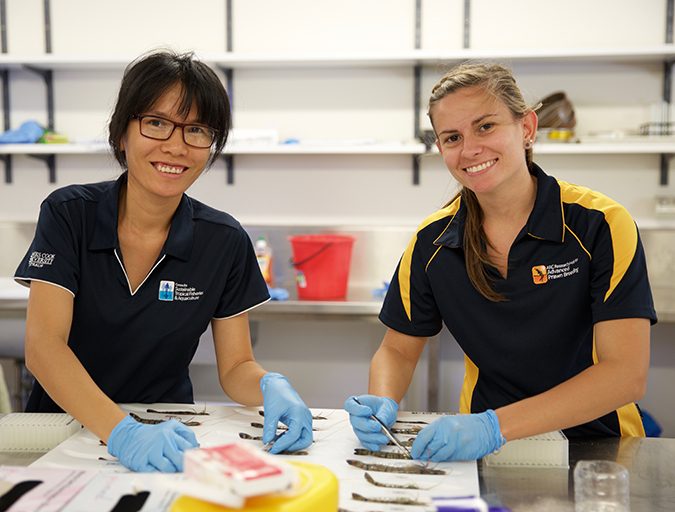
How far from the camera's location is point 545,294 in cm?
150

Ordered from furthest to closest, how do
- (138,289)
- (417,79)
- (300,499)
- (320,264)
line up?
(417,79) < (320,264) < (138,289) < (300,499)

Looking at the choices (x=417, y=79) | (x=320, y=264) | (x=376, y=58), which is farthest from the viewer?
(x=417, y=79)

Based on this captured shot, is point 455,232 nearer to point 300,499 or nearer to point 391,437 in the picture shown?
point 391,437

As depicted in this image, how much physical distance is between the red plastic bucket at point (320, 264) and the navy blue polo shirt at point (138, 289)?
1290 mm

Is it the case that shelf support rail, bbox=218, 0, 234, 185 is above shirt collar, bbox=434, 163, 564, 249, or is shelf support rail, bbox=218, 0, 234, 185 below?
above

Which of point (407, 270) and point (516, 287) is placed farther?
point (407, 270)

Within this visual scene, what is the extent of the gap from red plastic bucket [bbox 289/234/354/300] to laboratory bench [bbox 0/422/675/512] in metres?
1.69

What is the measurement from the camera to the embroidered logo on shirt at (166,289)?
1.56m

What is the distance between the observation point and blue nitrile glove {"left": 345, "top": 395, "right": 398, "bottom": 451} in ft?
4.21

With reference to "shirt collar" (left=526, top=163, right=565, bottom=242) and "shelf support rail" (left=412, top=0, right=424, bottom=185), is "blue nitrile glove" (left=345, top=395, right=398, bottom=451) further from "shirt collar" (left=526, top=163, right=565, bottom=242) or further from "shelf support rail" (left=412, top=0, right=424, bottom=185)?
"shelf support rail" (left=412, top=0, right=424, bottom=185)

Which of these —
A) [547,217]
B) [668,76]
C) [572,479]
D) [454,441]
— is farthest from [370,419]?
[668,76]

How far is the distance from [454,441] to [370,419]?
0.59ft

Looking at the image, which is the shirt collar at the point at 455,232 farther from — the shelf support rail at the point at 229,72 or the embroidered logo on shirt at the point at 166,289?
the shelf support rail at the point at 229,72

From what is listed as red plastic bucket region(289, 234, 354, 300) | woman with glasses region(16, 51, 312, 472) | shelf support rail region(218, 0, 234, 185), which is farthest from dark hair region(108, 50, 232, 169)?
shelf support rail region(218, 0, 234, 185)
